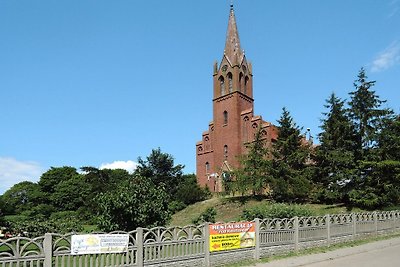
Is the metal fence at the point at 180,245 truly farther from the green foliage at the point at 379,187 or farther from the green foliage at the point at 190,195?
the green foliage at the point at 190,195

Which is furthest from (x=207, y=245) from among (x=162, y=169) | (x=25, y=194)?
(x=25, y=194)

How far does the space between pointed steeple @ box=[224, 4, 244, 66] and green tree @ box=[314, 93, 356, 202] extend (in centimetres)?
2193

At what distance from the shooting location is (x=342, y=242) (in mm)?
17078

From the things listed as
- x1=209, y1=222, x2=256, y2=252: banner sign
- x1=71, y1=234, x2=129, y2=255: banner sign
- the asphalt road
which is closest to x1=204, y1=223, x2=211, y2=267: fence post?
x1=209, y1=222, x2=256, y2=252: banner sign

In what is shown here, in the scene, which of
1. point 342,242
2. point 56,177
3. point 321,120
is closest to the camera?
point 342,242

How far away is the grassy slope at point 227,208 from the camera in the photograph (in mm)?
32409

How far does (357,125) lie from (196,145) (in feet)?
99.2

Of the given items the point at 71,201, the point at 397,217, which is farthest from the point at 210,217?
the point at 71,201

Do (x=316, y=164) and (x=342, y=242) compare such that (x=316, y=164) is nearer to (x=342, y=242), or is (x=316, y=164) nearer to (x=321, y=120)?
(x=321, y=120)

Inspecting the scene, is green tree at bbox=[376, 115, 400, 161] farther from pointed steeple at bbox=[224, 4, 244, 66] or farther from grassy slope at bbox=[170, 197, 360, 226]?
pointed steeple at bbox=[224, 4, 244, 66]

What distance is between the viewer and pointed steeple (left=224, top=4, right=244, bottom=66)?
183ft

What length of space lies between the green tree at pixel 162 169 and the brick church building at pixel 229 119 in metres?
5.01

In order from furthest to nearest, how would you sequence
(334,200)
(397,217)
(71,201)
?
(71,201) → (334,200) → (397,217)

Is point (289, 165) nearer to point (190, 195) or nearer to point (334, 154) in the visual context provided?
point (334, 154)
